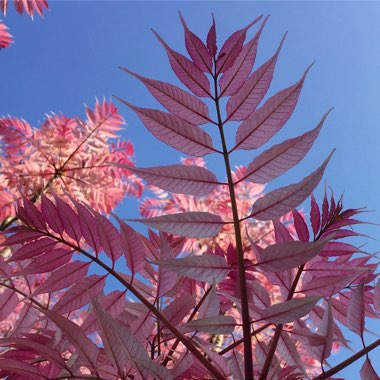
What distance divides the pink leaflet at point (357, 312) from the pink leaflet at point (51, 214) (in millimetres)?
492

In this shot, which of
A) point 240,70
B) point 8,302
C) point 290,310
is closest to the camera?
point 290,310

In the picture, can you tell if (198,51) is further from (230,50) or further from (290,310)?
(290,310)

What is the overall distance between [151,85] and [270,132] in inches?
7.8

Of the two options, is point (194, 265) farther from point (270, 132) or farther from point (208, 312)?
point (270, 132)

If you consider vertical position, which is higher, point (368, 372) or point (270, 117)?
point (270, 117)

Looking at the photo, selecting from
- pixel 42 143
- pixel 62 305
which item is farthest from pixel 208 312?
pixel 42 143

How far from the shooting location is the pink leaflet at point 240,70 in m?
0.71

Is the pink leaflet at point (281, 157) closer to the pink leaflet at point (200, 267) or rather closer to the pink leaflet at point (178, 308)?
the pink leaflet at point (200, 267)

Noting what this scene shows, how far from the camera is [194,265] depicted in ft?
2.17

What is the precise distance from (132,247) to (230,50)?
358 millimetres

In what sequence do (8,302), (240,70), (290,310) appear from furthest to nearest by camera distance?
(8,302) → (240,70) → (290,310)

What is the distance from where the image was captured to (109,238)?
0.75m

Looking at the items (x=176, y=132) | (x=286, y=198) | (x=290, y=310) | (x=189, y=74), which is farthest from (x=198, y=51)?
(x=290, y=310)

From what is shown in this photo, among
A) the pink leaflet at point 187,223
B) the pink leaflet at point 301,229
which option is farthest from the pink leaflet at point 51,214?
the pink leaflet at point 301,229
